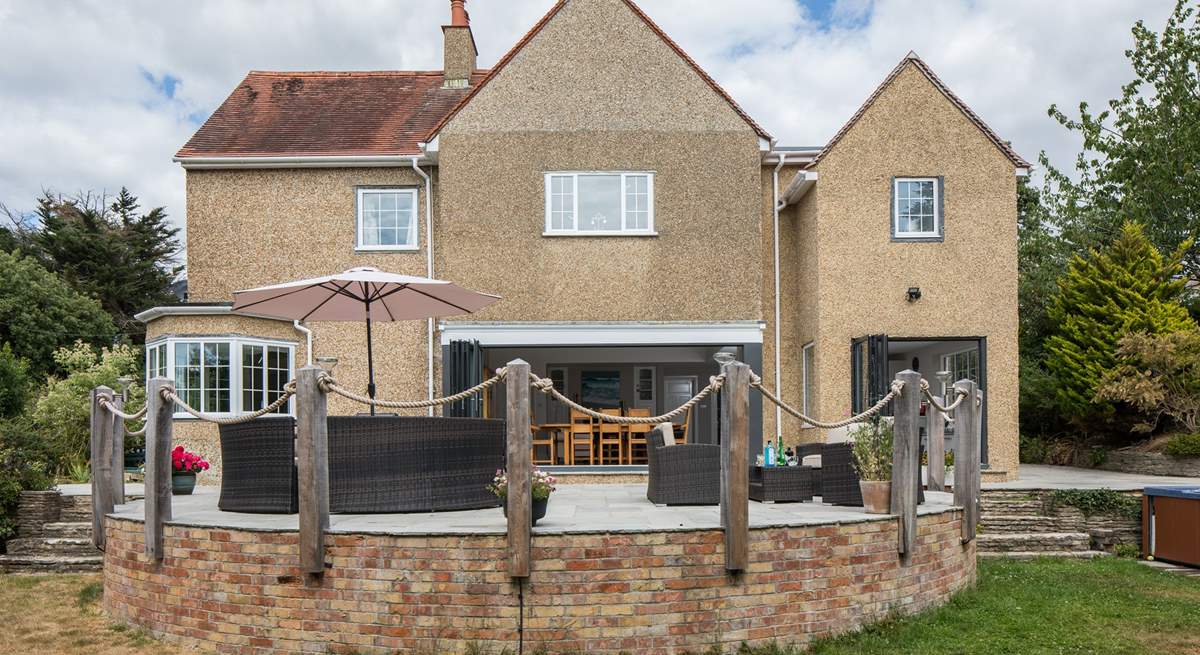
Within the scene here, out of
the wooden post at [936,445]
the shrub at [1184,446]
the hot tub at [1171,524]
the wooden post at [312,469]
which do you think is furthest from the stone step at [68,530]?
the shrub at [1184,446]

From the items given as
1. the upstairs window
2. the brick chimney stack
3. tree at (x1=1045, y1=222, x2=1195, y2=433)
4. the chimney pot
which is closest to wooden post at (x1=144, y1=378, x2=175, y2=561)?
the upstairs window

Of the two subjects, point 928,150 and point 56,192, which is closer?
point 928,150

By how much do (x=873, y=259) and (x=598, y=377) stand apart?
24.8 ft

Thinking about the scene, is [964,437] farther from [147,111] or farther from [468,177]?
[147,111]

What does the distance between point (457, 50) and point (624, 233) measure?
244 inches

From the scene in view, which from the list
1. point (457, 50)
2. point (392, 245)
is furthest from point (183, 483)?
point (457, 50)

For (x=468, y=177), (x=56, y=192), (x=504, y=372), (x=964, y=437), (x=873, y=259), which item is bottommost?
(x=964, y=437)

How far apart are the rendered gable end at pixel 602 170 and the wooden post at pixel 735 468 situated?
340 inches

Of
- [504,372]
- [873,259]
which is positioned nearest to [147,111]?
[873,259]

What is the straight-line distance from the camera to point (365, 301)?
10758 millimetres

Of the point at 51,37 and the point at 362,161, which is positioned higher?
the point at 51,37

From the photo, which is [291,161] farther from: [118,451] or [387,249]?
[118,451]

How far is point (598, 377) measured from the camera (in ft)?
68.9

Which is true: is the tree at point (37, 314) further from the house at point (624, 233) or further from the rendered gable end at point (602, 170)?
the rendered gable end at point (602, 170)
